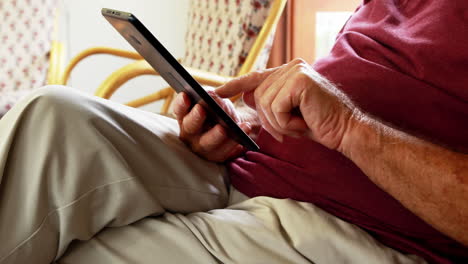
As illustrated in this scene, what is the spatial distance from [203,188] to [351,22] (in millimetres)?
454

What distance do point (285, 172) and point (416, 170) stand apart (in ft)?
0.82

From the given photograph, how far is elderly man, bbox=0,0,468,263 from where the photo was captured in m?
0.63

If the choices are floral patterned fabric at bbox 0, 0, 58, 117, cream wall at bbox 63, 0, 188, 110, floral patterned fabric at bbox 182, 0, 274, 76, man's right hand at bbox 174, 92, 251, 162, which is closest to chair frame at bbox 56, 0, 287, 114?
floral patterned fabric at bbox 182, 0, 274, 76

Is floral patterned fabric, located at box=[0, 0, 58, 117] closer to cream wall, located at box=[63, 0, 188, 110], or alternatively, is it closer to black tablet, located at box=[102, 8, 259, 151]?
cream wall, located at box=[63, 0, 188, 110]

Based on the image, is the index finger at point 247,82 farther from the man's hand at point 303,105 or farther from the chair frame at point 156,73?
the chair frame at point 156,73

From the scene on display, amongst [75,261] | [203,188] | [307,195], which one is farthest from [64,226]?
[307,195]

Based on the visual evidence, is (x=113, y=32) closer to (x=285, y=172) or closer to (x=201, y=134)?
(x=201, y=134)

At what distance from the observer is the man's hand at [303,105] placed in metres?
0.65

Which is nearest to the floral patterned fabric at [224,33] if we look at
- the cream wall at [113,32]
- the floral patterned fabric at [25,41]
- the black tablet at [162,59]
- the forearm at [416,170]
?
the cream wall at [113,32]

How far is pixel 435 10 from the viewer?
2.73 feet

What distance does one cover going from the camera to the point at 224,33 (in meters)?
1.98

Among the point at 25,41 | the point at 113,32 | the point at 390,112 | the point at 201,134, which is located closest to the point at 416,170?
the point at 390,112

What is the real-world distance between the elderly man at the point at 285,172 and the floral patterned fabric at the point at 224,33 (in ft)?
3.33

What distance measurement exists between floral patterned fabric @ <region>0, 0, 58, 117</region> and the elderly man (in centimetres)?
207
